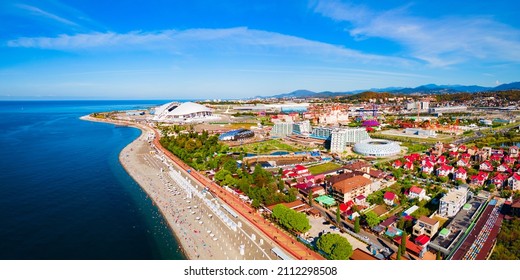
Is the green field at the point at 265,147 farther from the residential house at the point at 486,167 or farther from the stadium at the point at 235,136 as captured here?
the residential house at the point at 486,167

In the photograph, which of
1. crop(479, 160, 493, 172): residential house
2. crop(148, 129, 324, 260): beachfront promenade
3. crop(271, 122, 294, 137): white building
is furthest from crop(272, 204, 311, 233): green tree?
crop(271, 122, 294, 137): white building

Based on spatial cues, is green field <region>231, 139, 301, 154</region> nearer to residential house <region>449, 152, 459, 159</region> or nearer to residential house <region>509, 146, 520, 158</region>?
residential house <region>449, 152, 459, 159</region>

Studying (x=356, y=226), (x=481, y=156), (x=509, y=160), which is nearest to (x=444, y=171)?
(x=481, y=156)

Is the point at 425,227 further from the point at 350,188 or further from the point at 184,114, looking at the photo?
the point at 184,114

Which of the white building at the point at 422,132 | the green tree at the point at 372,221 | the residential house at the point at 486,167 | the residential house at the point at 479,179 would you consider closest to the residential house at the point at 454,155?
the residential house at the point at 486,167

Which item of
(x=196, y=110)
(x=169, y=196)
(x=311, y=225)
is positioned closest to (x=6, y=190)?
(x=169, y=196)
